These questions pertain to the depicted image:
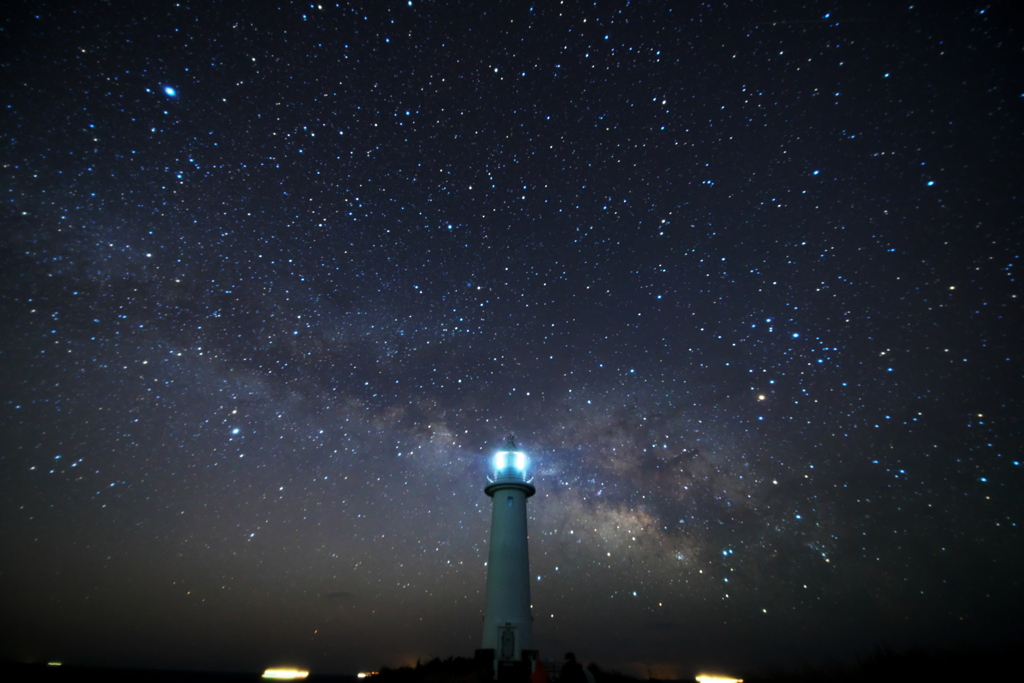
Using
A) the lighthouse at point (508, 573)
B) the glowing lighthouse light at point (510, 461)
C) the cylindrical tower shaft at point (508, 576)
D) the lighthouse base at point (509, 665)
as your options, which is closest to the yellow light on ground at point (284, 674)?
the lighthouse base at point (509, 665)

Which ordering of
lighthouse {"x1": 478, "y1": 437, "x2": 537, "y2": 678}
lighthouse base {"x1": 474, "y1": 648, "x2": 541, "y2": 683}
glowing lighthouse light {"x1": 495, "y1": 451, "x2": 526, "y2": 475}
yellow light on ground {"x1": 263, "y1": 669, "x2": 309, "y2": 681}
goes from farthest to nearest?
glowing lighthouse light {"x1": 495, "y1": 451, "x2": 526, "y2": 475}, lighthouse {"x1": 478, "y1": 437, "x2": 537, "y2": 678}, lighthouse base {"x1": 474, "y1": 648, "x2": 541, "y2": 683}, yellow light on ground {"x1": 263, "y1": 669, "x2": 309, "y2": 681}

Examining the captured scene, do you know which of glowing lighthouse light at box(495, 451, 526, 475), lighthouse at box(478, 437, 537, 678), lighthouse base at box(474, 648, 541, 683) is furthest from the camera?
glowing lighthouse light at box(495, 451, 526, 475)

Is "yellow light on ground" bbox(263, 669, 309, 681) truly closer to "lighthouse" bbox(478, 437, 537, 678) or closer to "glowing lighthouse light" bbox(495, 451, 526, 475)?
"lighthouse" bbox(478, 437, 537, 678)

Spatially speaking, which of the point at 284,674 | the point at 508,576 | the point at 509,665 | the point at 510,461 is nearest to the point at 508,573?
the point at 508,576

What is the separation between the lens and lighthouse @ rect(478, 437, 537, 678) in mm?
17750

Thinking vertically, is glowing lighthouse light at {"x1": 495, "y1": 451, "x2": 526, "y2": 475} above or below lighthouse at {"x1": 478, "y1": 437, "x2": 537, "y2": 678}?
above

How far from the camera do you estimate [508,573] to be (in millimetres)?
19141

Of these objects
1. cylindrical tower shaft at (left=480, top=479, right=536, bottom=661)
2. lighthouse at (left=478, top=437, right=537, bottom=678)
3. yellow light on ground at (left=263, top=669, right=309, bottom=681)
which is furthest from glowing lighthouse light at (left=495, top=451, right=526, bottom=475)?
yellow light on ground at (left=263, top=669, right=309, bottom=681)

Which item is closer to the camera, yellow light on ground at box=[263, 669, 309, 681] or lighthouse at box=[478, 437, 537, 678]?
yellow light on ground at box=[263, 669, 309, 681]

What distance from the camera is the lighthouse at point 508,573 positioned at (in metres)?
17.8

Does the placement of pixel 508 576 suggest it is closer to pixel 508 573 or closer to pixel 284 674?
pixel 508 573

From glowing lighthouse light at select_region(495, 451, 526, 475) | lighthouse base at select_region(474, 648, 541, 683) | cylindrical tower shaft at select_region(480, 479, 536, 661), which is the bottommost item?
lighthouse base at select_region(474, 648, 541, 683)

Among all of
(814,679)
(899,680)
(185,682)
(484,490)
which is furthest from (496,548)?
(185,682)

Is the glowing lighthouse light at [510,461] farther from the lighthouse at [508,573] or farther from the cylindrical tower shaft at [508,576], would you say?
the cylindrical tower shaft at [508,576]
